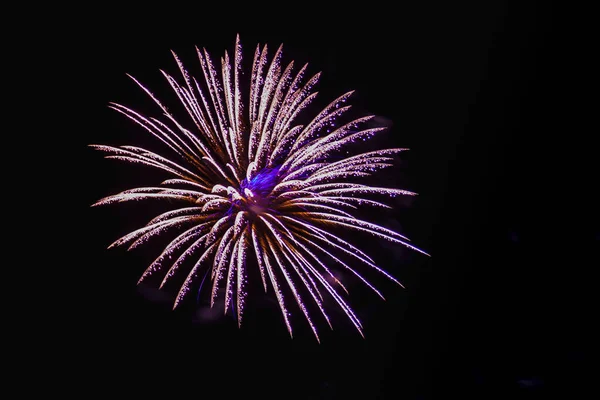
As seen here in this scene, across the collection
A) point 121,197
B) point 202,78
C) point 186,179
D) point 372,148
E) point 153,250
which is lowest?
point 153,250

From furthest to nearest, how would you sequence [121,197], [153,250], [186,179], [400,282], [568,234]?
[400,282], [568,234], [153,250], [186,179], [121,197]

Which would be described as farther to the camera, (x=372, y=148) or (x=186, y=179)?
(x=372, y=148)

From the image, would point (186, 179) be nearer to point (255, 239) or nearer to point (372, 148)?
point (255, 239)

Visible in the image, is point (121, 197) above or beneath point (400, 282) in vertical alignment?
above

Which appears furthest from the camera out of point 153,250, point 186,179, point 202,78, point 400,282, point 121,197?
point 400,282

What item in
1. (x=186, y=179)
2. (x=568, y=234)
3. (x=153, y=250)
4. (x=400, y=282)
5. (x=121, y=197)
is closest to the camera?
(x=121, y=197)

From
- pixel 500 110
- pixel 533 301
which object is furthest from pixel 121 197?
pixel 533 301

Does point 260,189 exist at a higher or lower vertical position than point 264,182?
lower

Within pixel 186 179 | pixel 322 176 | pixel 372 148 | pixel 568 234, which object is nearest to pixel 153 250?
pixel 186 179

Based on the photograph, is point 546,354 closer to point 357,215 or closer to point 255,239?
point 357,215
